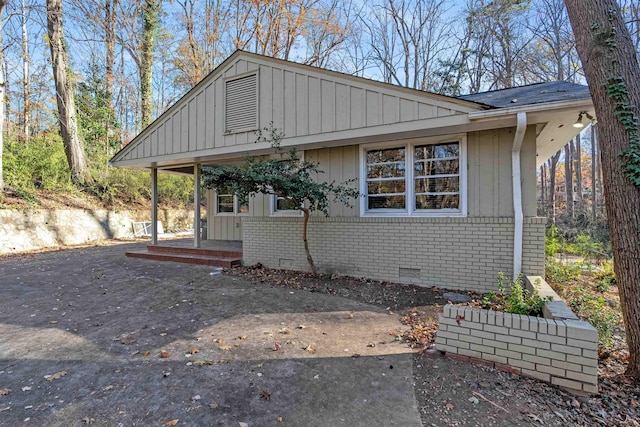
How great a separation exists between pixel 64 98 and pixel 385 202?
1390 centimetres

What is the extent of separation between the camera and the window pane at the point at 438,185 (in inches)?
224

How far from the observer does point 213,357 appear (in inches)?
123

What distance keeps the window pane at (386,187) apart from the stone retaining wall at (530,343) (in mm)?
3311

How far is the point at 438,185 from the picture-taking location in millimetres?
5809

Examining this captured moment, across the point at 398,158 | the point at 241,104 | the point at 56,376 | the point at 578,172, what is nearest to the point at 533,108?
the point at 398,158

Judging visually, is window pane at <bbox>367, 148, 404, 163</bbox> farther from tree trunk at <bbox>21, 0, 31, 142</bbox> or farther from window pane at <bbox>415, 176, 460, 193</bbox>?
tree trunk at <bbox>21, 0, 31, 142</bbox>

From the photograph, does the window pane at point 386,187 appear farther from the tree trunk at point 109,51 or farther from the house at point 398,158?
the tree trunk at point 109,51

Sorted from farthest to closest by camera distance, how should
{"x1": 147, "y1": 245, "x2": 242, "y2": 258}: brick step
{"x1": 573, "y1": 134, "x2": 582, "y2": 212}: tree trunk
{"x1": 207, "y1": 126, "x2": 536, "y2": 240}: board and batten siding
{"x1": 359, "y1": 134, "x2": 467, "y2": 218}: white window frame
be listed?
{"x1": 573, "y1": 134, "x2": 582, "y2": 212}: tree trunk < {"x1": 147, "y1": 245, "x2": 242, "y2": 258}: brick step < {"x1": 359, "y1": 134, "x2": 467, "y2": 218}: white window frame < {"x1": 207, "y1": 126, "x2": 536, "y2": 240}: board and batten siding

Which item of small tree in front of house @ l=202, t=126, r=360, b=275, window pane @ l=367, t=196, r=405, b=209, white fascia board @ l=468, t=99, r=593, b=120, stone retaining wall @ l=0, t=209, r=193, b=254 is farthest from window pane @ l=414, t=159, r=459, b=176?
stone retaining wall @ l=0, t=209, r=193, b=254

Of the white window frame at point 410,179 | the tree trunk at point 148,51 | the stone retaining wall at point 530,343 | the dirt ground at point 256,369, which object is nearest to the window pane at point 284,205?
the white window frame at point 410,179

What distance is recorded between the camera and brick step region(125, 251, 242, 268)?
7.64 meters

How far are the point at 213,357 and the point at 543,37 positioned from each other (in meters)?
19.6

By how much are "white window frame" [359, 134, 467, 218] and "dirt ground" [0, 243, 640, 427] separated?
4.71 feet

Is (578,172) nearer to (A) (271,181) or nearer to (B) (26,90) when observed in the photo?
(A) (271,181)
